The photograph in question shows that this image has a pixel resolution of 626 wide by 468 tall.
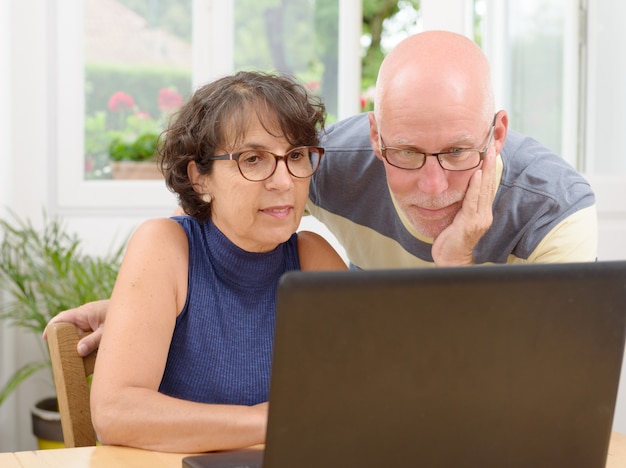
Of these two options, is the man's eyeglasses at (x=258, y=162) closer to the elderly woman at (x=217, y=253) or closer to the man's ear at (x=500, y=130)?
the elderly woman at (x=217, y=253)

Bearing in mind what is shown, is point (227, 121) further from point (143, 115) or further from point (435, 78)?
point (143, 115)

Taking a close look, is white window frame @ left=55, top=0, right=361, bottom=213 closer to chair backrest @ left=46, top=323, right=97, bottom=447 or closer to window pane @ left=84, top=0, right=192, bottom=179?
window pane @ left=84, top=0, right=192, bottom=179

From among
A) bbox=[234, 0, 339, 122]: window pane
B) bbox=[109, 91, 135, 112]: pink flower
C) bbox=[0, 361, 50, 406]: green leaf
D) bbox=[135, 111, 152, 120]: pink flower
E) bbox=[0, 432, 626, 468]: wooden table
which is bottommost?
bbox=[0, 361, 50, 406]: green leaf

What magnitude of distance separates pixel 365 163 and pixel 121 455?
2.75 ft

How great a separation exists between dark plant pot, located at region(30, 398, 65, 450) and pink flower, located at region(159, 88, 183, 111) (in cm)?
131

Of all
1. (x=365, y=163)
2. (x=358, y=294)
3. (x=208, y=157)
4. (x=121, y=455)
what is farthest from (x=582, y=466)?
(x=365, y=163)

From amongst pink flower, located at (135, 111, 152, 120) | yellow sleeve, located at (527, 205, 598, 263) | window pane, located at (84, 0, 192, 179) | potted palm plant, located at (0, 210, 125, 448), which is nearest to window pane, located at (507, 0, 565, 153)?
window pane, located at (84, 0, 192, 179)

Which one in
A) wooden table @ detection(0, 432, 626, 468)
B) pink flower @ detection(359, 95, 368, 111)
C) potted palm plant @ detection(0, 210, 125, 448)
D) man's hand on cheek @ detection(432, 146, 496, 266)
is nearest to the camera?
wooden table @ detection(0, 432, 626, 468)

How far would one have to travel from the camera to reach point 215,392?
4.88ft

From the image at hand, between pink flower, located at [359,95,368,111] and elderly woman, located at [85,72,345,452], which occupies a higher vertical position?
pink flower, located at [359,95,368,111]

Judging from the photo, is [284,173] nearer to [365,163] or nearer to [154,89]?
[365,163]

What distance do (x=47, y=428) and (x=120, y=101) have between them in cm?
135

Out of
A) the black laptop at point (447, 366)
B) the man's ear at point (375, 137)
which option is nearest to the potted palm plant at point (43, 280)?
the man's ear at point (375, 137)

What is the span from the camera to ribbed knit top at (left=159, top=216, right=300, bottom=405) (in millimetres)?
1490
